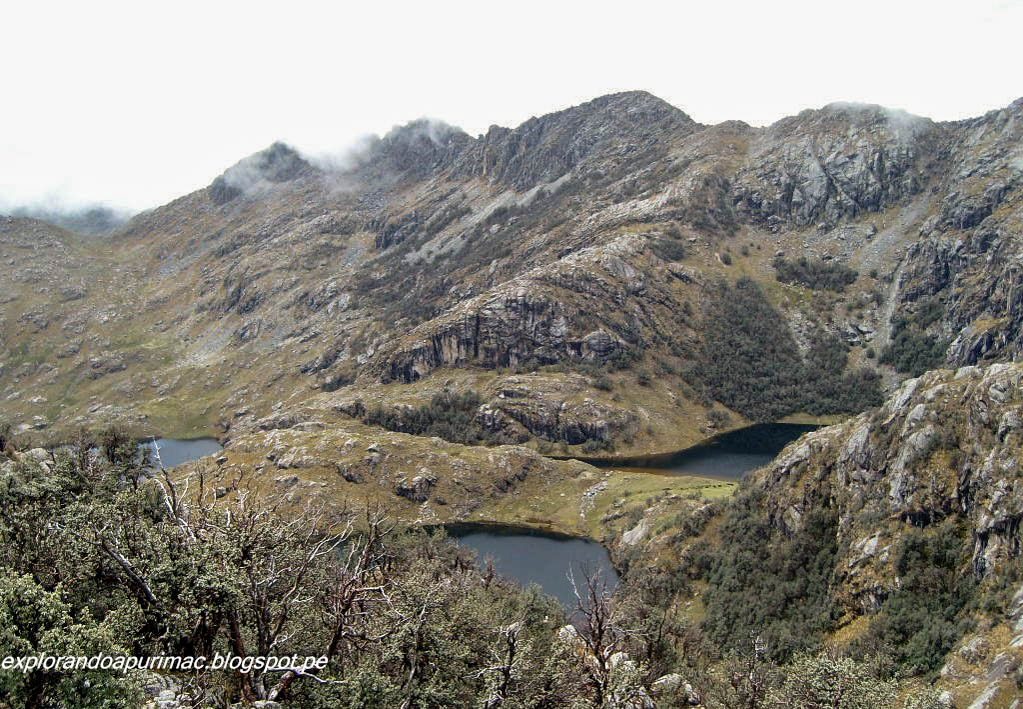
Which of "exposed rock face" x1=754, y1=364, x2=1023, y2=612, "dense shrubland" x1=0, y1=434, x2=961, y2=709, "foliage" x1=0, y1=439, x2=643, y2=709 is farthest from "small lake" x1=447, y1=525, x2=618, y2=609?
"foliage" x1=0, y1=439, x2=643, y2=709

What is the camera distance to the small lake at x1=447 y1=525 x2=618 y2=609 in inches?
4633

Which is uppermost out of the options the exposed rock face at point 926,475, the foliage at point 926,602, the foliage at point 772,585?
the exposed rock face at point 926,475

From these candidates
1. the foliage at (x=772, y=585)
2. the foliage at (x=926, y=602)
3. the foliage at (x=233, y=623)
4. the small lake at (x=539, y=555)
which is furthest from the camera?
the small lake at (x=539, y=555)

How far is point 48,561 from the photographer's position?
116 feet

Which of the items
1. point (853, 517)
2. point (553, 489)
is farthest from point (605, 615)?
point (553, 489)

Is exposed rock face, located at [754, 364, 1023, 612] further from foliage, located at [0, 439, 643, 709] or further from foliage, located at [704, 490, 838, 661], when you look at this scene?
foliage, located at [0, 439, 643, 709]

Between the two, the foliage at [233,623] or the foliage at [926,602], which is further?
the foliage at [926,602]

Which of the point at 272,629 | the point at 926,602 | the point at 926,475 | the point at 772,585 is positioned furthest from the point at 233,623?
the point at 772,585

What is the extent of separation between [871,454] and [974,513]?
64.6 ft

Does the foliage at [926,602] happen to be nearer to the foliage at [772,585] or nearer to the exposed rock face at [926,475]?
the exposed rock face at [926,475]

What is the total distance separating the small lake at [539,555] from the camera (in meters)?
118

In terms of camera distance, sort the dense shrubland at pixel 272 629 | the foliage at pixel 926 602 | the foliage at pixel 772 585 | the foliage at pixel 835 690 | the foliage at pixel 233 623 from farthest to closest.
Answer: the foliage at pixel 772 585 → the foliage at pixel 926 602 → the foliage at pixel 835 690 → the dense shrubland at pixel 272 629 → the foliage at pixel 233 623

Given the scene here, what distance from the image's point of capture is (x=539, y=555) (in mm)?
135125

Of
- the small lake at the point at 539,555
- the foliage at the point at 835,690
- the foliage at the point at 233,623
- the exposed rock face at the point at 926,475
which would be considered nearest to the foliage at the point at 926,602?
the exposed rock face at the point at 926,475
